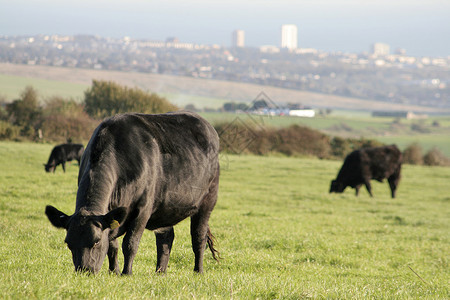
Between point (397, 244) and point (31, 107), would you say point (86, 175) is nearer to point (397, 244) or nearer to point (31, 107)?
point (397, 244)

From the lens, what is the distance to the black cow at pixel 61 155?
27656mm

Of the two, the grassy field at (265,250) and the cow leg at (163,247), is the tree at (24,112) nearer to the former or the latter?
the grassy field at (265,250)

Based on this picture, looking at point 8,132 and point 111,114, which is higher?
point 111,114

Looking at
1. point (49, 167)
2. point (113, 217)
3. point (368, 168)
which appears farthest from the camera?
point (368, 168)

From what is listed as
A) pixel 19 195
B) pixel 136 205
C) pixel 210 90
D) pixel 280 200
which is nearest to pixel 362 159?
pixel 280 200

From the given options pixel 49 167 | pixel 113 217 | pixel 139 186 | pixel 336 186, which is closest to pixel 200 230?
pixel 139 186

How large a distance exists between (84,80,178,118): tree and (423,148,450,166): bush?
2955 cm

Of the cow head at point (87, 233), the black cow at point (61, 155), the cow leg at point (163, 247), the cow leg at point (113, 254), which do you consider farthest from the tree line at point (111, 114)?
the cow head at point (87, 233)

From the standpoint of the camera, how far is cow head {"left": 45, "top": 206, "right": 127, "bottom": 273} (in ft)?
19.2

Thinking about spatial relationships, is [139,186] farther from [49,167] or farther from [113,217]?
[49,167]

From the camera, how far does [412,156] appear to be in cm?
5625

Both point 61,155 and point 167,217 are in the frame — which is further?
point 61,155

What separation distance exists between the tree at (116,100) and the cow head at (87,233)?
44504mm

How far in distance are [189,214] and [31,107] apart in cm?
4563
